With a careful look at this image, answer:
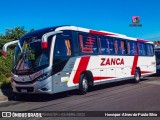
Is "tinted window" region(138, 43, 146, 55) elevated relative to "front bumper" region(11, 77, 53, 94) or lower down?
elevated

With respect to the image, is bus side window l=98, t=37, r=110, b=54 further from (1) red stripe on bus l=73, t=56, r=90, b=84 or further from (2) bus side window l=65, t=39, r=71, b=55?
(2) bus side window l=65, t=39, r=71, b=55

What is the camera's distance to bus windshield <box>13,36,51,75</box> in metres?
12.5

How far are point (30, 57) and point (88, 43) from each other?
3.62 metres

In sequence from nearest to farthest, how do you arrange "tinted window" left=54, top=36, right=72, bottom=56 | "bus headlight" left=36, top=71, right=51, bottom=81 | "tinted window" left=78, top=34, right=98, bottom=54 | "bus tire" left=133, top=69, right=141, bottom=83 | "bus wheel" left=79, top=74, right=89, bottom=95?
"bus headlight" left=36, top=71, right=51, bottom=81, "tinted window" left=54, top=36, right=72, bottom=56, "bus wheel" left=79, top=74, right=89, bottom=95, "tinted window" left=78, top=34, right=98, bottom=54, "bus tire" left=133, top=69, right=141, bottom=83

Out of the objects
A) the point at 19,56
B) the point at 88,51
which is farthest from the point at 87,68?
the point at 19,56

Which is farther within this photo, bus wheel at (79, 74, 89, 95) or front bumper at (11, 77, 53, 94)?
bus wheel at (79, 74, 89, 95)

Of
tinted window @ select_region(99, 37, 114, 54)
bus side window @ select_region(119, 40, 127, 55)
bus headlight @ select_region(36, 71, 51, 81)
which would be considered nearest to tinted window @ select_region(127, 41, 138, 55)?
bus side window @ select_region(119, 40, 127, 55)

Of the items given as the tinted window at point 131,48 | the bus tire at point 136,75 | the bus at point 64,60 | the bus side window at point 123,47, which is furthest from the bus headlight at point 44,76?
the bus tire at point 136,75

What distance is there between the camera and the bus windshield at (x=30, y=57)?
12453 millimetres

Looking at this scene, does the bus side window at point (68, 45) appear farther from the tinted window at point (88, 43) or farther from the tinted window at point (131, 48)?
the tinted window at point (131, 48)

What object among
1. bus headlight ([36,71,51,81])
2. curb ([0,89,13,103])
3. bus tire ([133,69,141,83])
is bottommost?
curb ([0,89,13,103])

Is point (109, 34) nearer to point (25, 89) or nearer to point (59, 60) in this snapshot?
point (59, 60)

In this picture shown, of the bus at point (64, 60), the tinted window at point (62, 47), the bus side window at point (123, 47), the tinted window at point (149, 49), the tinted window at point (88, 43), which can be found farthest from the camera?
the tinted window at point (149, 49)

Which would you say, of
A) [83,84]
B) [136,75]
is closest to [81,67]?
[83,84]
